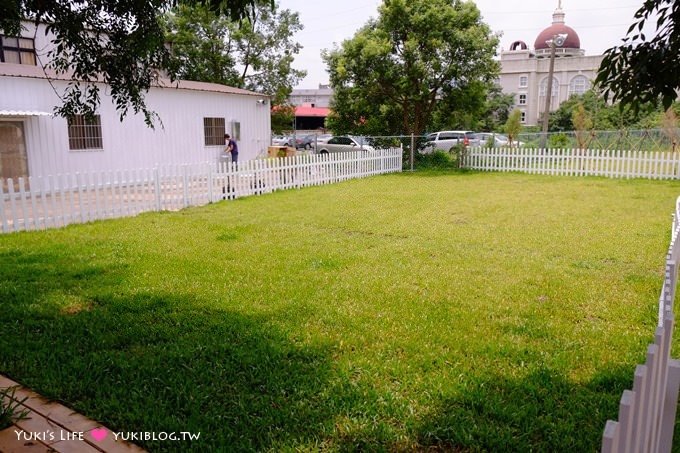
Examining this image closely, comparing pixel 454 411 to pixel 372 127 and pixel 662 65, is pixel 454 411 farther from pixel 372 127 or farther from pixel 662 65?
pixel 372 127

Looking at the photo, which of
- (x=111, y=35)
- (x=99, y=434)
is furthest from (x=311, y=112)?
(x=99, y=434)

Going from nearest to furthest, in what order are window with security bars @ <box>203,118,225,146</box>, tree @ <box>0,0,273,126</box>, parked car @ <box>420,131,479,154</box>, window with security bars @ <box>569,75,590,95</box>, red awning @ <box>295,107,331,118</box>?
tree @ <box>0,0,273,126</box>
window with security bars @ <box>203,118,225,146</box>
parked car @ <box>420,131,479,154</box>
red awning @ <box>295,107,331,118</box>
window with security bars @ <box>569,75,590,95</box>

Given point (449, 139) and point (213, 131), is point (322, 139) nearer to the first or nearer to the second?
point (449, 139)

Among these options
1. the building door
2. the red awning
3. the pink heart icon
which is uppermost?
the red awning

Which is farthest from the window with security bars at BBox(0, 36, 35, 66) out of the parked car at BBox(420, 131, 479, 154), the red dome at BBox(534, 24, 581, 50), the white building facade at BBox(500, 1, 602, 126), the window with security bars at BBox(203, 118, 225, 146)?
the red dome at BBox(534, 24, 581, 50)

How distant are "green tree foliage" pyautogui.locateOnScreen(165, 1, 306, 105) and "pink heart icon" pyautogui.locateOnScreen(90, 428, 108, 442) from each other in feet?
94.8

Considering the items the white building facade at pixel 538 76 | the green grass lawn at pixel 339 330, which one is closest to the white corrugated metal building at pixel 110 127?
the green grass lawn at pixel 339 330

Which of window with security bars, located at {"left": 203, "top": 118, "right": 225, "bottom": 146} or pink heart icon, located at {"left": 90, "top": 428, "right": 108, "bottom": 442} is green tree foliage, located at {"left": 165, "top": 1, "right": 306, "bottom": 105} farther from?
pink heart icon, located at {"left": 90, "top": 428, "right": 108, "bottom": 442}

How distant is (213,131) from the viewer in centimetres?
2081

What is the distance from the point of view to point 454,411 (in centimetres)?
337

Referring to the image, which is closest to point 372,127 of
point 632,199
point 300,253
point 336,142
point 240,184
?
point 336,142

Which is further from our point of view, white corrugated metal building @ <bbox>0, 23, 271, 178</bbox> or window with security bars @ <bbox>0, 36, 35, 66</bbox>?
window with security bars @ <bbox>0, 36, 35, 66</bbox>

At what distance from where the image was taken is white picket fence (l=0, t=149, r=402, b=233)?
31.5ft

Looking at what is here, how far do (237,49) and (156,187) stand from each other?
21.9 meters
